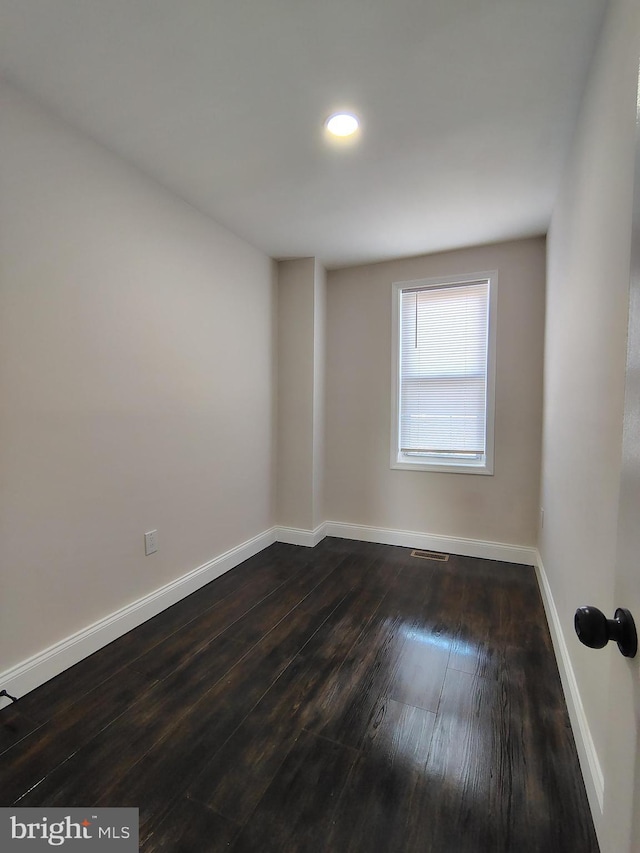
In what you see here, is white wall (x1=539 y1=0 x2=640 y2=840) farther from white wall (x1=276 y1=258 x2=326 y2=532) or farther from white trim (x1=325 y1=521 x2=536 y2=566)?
white wall (x1=276 y1=258 x2=326 y2=532)

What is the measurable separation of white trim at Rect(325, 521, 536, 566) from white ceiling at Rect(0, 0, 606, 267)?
244cm

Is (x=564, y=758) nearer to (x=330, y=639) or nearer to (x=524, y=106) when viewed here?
(x=330, y=639)

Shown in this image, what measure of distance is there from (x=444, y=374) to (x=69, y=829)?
125 inches

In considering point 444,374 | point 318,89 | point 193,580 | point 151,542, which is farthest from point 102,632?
point 444,374

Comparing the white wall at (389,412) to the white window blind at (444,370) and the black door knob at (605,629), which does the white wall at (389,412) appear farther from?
the black door knob at (605,629)

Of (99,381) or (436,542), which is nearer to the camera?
(99,381)

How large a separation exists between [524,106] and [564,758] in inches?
98.6

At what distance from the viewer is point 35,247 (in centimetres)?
161

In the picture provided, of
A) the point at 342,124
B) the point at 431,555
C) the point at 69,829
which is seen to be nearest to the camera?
the point at 69,829

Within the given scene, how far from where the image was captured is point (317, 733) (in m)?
1.41

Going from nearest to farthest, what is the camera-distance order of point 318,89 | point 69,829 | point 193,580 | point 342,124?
point 69,829, point 318,89, point 342,124, point 193,580

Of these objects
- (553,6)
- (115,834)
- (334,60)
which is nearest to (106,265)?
(334,60)

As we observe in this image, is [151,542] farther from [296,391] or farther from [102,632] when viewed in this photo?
[296,391]

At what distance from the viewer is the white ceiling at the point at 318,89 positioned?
1263 mm
